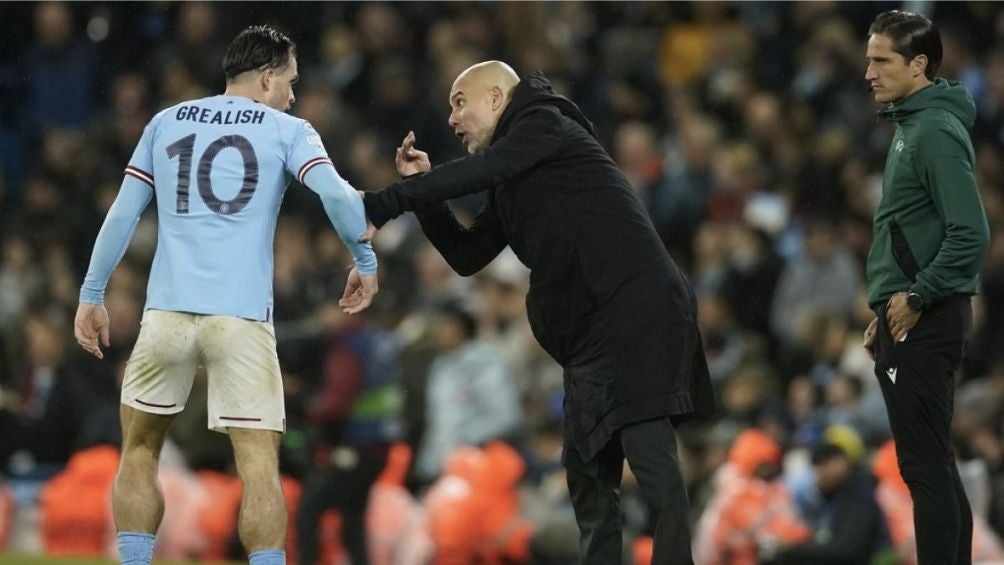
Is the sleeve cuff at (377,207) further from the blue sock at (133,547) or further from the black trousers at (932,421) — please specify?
the black trousers at (932,421)

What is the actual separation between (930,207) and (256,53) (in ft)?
8.28

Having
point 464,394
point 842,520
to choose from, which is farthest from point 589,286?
point 464,394

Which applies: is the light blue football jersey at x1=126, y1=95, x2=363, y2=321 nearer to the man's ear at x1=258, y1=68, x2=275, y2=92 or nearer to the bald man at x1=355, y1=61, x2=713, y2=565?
the man's ear at x1=258, y1=68, x2=275, y2=92

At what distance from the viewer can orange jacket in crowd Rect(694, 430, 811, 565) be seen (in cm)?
1035

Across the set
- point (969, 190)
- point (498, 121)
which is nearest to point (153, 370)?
point (498, 121)

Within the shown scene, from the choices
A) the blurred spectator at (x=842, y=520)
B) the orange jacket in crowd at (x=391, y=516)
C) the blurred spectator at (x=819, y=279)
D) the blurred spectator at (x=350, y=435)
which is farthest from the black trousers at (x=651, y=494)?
the blurred spectator at (x=819, y=279)

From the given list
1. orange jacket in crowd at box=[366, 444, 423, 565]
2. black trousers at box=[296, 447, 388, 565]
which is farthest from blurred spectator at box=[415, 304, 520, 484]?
black trousers at box=[296, 447, 388, 565]

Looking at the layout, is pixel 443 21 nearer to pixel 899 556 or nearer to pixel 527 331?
pixel 527 331

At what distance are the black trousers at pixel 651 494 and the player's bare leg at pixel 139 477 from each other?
1570mm

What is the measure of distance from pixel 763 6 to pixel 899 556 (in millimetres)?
5984

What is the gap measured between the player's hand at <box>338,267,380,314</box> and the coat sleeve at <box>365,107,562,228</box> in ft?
0.87

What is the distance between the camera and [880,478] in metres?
10.4

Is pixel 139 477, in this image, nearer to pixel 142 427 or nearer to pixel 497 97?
pixel 142 427

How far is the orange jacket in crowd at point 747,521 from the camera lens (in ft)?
34.0
